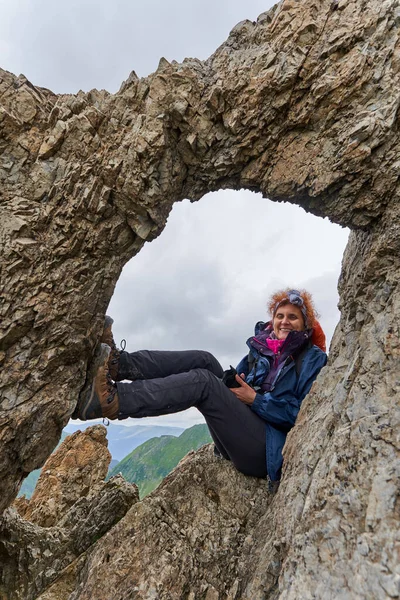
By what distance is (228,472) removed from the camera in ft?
30.0

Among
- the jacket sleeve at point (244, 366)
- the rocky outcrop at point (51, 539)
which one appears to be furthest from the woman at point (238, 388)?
the rocky outcrop at point (51, 539)

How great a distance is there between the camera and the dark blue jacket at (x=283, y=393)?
8.06 meters

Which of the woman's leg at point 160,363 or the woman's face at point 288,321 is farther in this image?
the woman's face at point 288,321

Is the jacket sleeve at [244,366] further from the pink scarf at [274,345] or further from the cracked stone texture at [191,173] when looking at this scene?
the cracked stone texture at [191,173]

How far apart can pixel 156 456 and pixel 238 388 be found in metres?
171

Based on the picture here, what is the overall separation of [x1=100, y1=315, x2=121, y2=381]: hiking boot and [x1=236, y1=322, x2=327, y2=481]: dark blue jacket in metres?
3.82

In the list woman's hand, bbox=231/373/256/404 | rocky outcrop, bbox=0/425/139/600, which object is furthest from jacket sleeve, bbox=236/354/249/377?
rocky outcrop, bbox=0/425/139/600

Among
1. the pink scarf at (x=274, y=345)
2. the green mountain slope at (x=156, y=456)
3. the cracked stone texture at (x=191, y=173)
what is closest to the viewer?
the cracked stone texture at (x=191, y=173)

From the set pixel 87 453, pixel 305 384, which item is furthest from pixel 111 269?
pixel 87 453

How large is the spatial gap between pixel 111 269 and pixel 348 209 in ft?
20.1

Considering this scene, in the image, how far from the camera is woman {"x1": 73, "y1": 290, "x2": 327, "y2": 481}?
773cm

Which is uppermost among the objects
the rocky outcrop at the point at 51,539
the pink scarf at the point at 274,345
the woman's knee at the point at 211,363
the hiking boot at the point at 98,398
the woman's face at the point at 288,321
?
the woman's face at the point at 288,321

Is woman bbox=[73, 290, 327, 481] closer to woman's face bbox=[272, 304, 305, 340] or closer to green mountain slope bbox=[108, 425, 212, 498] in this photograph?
woman's face bbox=[272, 304, 305, 340]

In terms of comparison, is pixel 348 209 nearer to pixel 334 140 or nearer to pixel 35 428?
pixel 334 140
